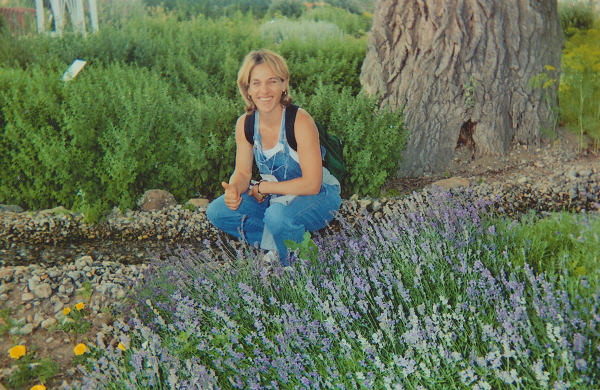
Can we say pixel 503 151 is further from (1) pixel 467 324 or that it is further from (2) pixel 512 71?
(1) pixel 467 324

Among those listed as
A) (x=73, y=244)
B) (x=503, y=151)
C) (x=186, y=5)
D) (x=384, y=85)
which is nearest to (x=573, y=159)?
(x=503, y=151)

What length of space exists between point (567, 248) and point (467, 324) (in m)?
0.71

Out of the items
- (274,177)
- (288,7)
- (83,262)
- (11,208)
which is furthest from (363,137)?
(288,7)

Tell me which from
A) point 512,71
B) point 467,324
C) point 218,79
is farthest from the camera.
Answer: point 218,79

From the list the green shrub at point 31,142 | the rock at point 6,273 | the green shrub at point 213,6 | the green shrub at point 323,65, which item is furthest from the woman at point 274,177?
the green shrub at point 213,6

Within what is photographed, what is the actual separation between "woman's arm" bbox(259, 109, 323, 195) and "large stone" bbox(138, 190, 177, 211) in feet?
5.24

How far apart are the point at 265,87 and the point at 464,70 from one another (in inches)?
98.4

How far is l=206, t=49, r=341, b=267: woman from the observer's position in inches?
113

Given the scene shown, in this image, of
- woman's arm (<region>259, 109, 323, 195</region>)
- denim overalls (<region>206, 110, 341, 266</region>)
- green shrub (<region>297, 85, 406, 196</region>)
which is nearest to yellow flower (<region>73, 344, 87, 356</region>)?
denim overalls (<region>206, 110, 341, 266</region>)

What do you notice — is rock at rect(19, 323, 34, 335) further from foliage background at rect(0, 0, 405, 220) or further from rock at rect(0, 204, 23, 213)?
rock at rect(0, 204, 23, 213)

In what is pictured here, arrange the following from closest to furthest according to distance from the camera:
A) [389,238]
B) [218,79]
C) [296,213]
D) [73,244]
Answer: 1. [389,238]
2. [296,213]
3. [73,244]
4. [218,79]

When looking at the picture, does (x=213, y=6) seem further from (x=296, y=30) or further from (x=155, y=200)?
(x=155, y=200)

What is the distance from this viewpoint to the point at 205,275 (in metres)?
2.70

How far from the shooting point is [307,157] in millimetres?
2889
